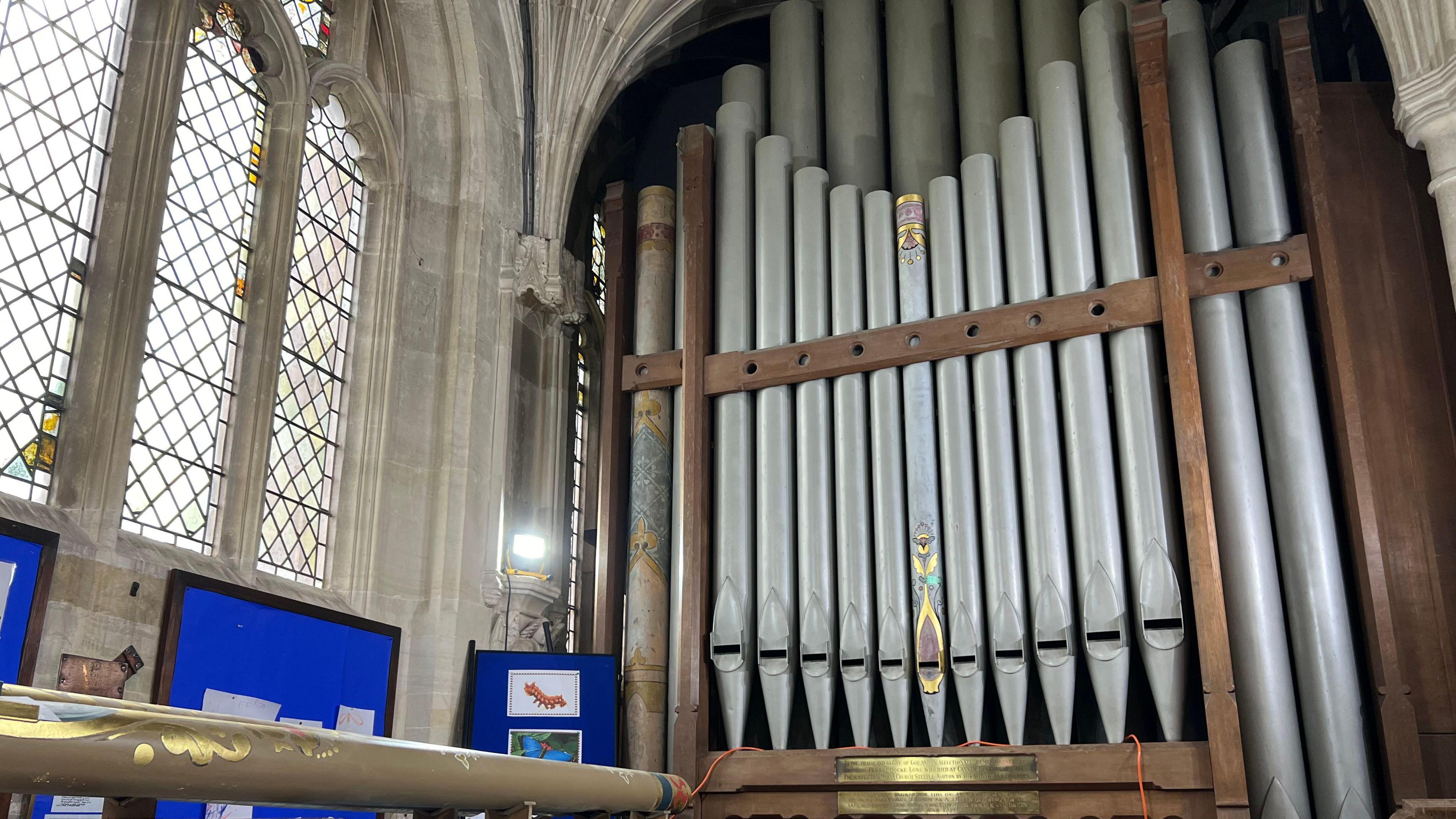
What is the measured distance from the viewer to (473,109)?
8148mm

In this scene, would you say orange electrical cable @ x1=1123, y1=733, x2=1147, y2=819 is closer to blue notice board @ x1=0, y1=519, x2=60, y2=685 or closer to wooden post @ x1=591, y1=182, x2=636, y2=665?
wooden post @ x1=591, y1=182, x2=636, y2=665

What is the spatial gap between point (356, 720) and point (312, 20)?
400cm

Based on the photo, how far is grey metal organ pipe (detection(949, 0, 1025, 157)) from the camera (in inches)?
336

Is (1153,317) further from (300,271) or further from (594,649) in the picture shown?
(300,271)

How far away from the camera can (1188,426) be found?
22.0 ft

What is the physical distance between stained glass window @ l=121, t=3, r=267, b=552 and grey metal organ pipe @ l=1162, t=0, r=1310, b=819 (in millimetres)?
4943

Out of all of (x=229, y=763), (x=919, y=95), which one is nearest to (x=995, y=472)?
(x=919, y=95)

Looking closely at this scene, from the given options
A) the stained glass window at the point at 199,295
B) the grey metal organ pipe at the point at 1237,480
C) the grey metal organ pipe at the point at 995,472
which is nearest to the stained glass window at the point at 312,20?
the stained glass window at the point at 199,295

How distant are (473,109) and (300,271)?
66.0 inches

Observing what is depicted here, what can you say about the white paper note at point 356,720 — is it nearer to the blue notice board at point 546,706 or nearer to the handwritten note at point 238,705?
the handwritten note at point 238,705

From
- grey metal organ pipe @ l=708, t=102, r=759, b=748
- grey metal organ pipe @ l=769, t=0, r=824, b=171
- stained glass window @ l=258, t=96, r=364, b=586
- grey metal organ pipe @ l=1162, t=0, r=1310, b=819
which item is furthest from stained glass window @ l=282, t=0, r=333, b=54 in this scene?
grey metal organ pipe @ l=1162, t=0, r=1310, b=819

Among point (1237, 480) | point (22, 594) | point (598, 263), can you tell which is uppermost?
point (598, 263)

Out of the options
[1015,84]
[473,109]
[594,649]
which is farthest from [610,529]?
[1015,84]

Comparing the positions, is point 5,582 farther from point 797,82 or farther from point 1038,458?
point 797,82
